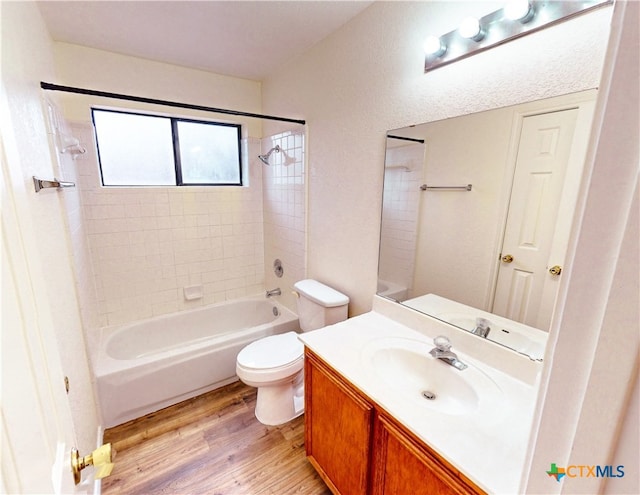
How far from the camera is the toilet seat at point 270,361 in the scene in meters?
1.76

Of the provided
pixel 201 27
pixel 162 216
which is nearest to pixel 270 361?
pixel 162 216

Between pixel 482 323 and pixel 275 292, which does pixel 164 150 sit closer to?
pixel 275 292

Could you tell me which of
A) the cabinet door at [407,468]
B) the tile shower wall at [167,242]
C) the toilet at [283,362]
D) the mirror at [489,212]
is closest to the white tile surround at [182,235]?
the tile shower wall at [167,242]

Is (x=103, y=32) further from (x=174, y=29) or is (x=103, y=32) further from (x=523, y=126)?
(x=523, y=126)

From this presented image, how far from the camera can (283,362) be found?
5.91 feet

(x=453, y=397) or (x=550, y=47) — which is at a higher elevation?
(x=550, y=47)

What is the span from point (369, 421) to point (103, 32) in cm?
262

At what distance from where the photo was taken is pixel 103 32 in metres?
1.81

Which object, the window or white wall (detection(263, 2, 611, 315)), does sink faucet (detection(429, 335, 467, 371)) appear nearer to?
white wall (detection(263, 2, 611, 315))

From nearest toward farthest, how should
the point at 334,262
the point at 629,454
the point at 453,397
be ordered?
the point at 629,454 → the point at 453,397 → the point at 334,262

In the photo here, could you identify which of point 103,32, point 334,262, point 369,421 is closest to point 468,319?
point 369,421

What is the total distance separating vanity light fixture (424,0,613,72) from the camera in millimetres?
894

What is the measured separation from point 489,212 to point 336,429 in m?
1.12

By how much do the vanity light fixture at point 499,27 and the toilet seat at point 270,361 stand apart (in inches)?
68.0
